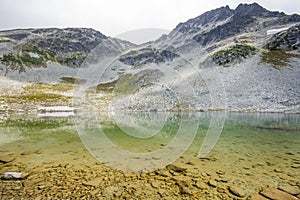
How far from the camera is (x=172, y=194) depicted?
835cm

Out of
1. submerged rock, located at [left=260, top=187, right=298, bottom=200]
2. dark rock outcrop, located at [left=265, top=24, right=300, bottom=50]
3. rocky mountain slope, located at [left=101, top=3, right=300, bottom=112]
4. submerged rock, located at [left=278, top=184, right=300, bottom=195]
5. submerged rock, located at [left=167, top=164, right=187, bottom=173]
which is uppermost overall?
dark rock outcrop, located at [left=265, top=24, right=300, bottom=50]

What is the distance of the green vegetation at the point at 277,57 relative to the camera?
60959mm

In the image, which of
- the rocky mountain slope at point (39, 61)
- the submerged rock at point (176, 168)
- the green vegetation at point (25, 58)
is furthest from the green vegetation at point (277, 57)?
the green vegetation at point (25, 58)

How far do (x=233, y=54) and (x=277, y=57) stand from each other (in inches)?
544

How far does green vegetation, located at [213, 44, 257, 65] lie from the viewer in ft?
244

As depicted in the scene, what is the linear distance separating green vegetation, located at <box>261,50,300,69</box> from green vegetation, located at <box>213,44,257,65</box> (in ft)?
15.4

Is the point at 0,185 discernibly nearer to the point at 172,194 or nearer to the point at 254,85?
the point at 172,194

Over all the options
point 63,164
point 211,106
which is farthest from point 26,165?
point 211,106

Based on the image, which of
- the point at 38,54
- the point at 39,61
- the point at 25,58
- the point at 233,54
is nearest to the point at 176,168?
the point at 233,54

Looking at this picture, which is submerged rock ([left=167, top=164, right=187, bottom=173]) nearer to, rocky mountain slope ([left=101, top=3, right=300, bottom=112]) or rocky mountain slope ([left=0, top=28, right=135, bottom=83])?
rocky mountain slope ([left=101, top=3, right=300, bottom=112])

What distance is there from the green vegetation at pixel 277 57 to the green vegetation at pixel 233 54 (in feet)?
15.4

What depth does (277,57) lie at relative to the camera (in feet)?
221

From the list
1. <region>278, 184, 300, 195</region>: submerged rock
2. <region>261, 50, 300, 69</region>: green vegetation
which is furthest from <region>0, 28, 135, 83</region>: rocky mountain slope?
<region>278, 184, 300, 195</region>: submerged rock

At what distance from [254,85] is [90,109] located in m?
44.9
